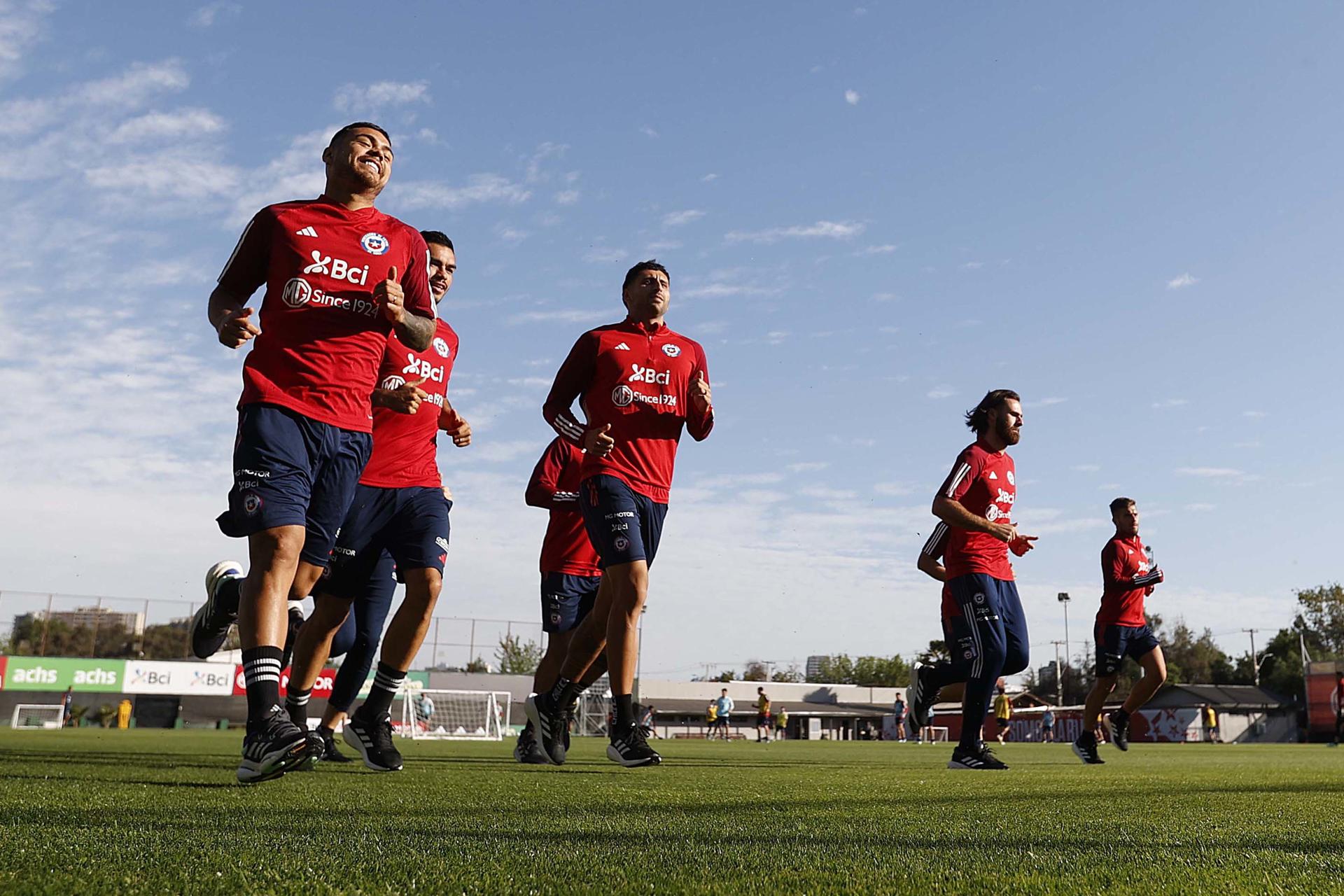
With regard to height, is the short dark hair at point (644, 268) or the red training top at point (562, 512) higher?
the short dark hair at point (644, 268)

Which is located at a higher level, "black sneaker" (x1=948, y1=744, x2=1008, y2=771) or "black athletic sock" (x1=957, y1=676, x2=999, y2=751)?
"black athletic sock" (x1=957, y1=676, x2=999, y2=751)

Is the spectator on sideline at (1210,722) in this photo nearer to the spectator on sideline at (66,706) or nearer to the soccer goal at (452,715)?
the soccer goal at (452,715)

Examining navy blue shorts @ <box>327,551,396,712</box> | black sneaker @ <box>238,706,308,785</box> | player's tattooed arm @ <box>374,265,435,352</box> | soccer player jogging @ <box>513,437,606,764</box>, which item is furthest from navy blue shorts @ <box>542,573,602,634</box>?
black sneaker @ <box>238,706,308,785</box>

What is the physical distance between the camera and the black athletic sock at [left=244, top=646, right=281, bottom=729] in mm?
3682

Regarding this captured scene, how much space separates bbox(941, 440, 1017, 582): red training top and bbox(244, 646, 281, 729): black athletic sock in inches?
186

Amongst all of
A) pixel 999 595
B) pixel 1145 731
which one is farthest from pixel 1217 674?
pixel 999 595

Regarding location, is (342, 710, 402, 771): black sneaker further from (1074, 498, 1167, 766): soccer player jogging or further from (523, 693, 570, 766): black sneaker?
(1074, 498, 1167, 766): soccer player jogging

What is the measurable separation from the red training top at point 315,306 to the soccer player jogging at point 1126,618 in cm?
821

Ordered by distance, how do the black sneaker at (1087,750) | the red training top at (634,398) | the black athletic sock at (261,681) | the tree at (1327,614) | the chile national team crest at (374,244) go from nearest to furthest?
the black athletic sock at (261,681) → the chile national team crest at (374,244) → the red training top at (634,398) → the black sneaker at (1087,750) → the tree at (1327,614)

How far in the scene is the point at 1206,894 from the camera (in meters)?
1.90

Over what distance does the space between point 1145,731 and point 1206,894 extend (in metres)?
63.7

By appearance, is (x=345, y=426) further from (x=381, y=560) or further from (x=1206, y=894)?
(x=1206, y=894)

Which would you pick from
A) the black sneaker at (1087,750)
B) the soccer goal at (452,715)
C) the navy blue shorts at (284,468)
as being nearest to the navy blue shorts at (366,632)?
the navy blue shorts at (284,468)

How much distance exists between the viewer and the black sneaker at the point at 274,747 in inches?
140
